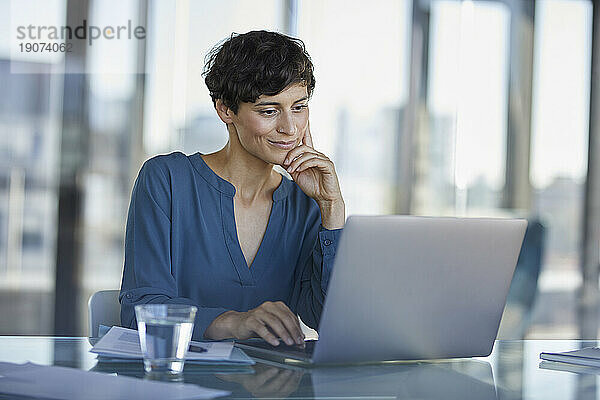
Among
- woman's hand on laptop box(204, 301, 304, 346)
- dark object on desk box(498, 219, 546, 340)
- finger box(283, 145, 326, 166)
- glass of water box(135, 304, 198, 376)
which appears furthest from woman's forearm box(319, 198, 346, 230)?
dark object on desk box(498, 219, 546, 340)

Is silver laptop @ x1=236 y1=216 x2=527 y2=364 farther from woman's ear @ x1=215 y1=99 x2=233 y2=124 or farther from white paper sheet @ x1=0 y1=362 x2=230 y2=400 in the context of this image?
woman's ear @ x1=215 y1=99 x2=233 y2=124

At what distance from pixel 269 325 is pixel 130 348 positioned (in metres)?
0.23

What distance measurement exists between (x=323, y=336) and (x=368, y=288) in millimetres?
94

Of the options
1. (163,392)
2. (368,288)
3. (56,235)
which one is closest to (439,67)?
(56,235)

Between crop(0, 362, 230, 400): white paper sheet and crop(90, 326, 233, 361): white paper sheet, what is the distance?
0.12 meters

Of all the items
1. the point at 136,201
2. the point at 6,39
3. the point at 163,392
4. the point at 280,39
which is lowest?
the point at 163,392

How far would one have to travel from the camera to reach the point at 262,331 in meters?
1.34

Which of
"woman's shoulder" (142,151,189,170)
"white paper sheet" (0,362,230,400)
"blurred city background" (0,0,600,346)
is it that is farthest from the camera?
"blurred city background" (0,0,600,346)

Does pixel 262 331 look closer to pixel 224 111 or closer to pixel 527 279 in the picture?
pixel 224 111

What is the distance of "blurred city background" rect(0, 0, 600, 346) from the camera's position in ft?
10.6

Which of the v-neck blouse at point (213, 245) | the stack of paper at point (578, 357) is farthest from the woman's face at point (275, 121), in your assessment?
the stack of paper at point (578, 357)

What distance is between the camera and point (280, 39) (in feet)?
5.96

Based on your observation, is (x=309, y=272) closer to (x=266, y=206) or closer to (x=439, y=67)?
(x=266, y=206)

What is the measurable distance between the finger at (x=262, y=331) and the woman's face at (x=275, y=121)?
531 mm
